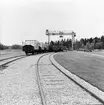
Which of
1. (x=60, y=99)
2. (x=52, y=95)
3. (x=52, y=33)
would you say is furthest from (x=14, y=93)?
(x=52, y=33)

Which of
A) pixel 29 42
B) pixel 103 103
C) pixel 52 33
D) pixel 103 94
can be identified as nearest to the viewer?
pixel 103 103

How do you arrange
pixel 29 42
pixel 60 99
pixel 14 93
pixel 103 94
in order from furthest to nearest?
pixel 29 42 < pixel 14 93 < pixel 103 94 < pixel 60 99

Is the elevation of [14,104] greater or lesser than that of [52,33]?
lesser

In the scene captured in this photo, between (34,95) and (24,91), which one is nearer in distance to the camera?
(34,95)

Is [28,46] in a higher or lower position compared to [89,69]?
higher

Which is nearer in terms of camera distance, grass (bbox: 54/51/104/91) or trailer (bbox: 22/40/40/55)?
grass (bbox: 54/51/104/91)

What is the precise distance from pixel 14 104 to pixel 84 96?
246 centimetres

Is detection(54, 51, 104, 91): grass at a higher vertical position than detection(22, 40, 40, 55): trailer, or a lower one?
lower

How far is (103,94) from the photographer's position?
7.43 meters

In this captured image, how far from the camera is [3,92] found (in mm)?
8219

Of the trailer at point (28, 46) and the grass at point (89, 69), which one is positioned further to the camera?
the trailer at point (28, 46)

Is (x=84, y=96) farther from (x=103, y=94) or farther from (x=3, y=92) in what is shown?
(x=3, y=92)

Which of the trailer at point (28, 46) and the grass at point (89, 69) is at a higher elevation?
the trailer at point (28, 46)

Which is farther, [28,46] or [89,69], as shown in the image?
[28,46]
